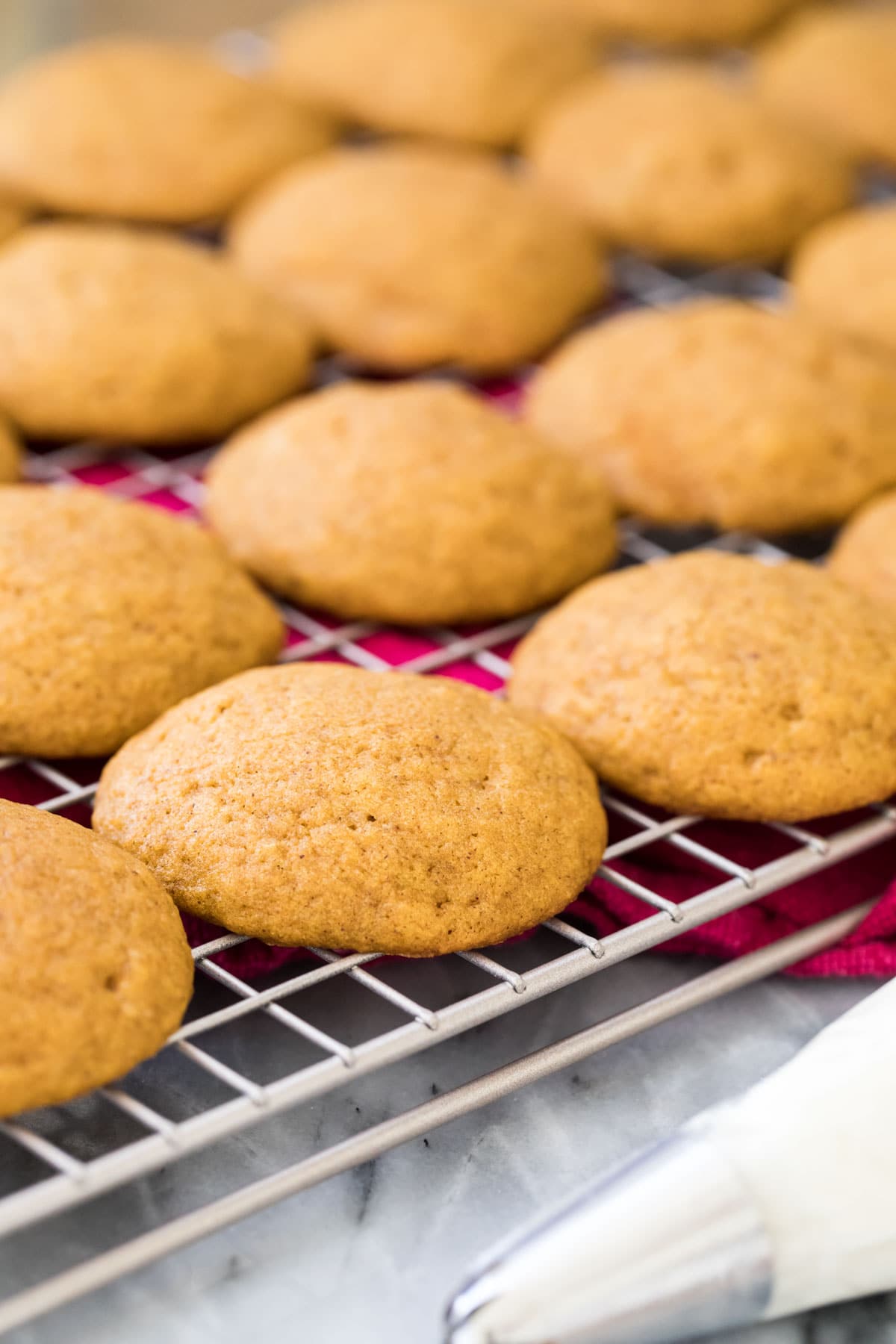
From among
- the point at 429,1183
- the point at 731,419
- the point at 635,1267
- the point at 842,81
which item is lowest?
the point at 429,1183

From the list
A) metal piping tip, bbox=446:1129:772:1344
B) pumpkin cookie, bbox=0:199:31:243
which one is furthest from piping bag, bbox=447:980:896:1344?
pumpkin cookie, bbox=0:199:31:243

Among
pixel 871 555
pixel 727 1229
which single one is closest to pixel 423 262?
pixel 871 555

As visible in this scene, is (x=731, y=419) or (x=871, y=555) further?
(x=731, y=419)

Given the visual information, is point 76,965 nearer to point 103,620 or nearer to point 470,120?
point 103,620

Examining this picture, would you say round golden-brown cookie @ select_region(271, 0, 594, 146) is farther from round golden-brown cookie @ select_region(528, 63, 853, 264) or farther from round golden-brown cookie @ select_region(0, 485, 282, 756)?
round golden-brown cookie @ select_region(0, 485, 282, 756)

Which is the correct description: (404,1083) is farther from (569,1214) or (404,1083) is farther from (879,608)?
(879,608)

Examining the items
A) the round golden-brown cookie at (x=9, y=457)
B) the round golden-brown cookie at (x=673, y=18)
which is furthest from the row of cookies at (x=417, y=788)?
the round golden-brown cookie at (x=673, y=18)
